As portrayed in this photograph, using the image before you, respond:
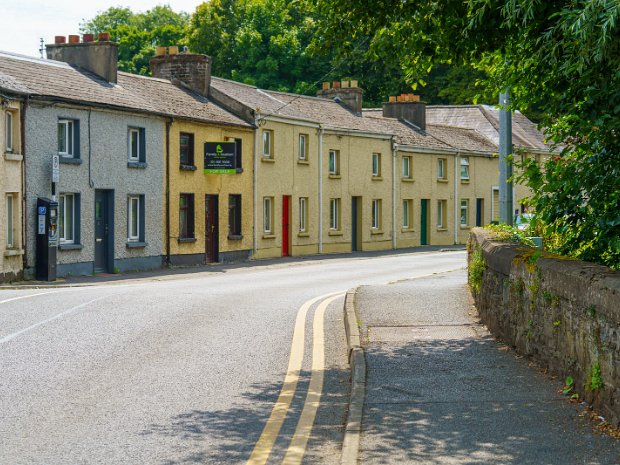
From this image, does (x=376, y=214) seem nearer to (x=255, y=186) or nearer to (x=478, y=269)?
(x=255, y=186)

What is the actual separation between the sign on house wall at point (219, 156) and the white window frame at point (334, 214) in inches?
427

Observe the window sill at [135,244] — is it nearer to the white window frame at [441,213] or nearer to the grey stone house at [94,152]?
the grey stone house at [94,152]

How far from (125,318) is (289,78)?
55.8 meters

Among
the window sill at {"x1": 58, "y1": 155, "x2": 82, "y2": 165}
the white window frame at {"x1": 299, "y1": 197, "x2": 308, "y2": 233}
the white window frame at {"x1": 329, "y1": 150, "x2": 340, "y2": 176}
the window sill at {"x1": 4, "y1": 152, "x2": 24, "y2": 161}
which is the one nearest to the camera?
the window sill at {"x1": 4, "y1": 152, "x2": 24, "y2": 161}

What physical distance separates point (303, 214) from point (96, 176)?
48.2 feet

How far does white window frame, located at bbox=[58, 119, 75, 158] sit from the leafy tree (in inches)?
789

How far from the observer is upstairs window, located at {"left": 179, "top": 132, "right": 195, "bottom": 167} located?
3797cm

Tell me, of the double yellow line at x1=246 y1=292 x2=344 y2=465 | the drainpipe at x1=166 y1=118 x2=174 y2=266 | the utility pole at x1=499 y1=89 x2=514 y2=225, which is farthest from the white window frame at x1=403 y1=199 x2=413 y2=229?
the double yellow line at x1=246 y1=292 x2=344 y2=465

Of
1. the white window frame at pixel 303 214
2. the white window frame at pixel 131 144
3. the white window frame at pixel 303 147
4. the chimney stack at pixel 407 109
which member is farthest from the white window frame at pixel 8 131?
the chimney stack at pixel 407 109

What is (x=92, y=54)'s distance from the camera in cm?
3675

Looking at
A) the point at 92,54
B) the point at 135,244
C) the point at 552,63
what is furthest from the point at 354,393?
the point at 92,54

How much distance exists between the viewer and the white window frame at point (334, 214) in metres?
48.4

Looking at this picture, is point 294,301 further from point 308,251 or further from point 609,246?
point 308,251

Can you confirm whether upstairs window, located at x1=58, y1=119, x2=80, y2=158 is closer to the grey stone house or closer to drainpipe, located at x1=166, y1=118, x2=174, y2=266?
the grey stone house
